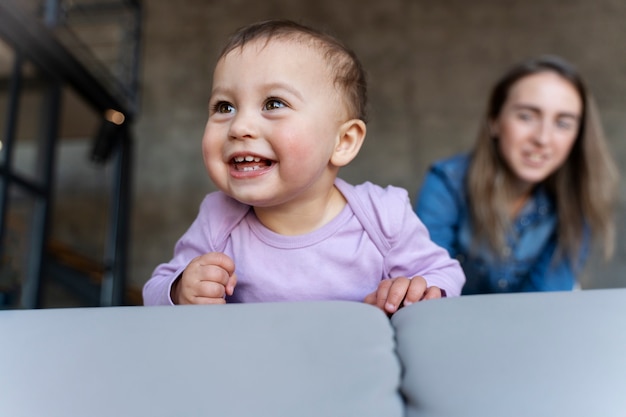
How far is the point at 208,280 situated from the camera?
742 mm

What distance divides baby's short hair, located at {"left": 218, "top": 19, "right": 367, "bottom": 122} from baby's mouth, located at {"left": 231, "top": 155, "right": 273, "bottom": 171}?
15cm

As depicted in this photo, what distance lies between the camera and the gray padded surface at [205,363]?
0.46 meters

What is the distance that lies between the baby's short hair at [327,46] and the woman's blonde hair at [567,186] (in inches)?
35.1

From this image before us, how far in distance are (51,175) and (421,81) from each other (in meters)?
3.38

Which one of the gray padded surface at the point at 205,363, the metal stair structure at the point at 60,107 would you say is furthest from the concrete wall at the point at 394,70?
the gray padded surface at the point at 205,363

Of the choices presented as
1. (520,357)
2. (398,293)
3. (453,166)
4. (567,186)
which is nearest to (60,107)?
(453,166)

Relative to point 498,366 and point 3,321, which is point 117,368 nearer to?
point 3,321

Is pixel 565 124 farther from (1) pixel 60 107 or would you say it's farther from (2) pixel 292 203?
(1) pixel 60 107

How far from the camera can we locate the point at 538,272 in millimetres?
1767

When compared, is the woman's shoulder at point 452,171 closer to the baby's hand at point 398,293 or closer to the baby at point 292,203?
the baby at point 292,203

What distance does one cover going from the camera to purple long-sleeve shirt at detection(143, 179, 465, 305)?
853mm

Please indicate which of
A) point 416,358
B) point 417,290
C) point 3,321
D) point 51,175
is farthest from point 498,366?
point 51,175

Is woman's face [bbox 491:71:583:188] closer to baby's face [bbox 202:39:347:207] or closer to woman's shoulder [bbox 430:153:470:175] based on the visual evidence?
woman's shoulder [bbox 430:153:470:175]

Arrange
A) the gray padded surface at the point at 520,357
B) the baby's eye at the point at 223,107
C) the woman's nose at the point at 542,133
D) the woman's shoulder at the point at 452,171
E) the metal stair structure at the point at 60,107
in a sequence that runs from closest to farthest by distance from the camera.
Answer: the gray padded surface at the point at 520,357 < the baby's eye at the point at 223,107 < the woman's nose at the point at 542,133 < the woman's shoulder at the point at 452,171 < the metal stair structure at the point at 60,107
